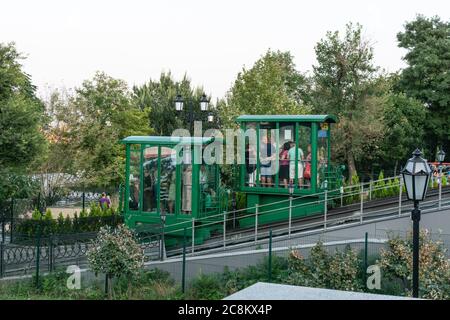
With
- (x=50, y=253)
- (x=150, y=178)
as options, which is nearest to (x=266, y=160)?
(x=150, y=178)

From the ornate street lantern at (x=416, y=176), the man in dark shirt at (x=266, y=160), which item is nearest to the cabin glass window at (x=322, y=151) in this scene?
the man in dark shirt at (x=266, y=160)

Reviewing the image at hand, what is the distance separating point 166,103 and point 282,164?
31.1 meters

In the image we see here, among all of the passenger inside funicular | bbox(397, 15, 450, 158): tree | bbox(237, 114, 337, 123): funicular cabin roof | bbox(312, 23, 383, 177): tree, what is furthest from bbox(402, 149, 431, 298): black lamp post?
bbox(397, 15, 450, 158): tree

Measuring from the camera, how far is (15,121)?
21469 mm

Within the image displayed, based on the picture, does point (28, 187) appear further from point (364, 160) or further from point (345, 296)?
point (364, 160)

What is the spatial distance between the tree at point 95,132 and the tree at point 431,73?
2003cm

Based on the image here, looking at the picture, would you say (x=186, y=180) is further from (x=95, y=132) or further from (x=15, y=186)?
(x=95, y=132)

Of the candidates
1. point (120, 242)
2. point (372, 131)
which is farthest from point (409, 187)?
point (372, 131)

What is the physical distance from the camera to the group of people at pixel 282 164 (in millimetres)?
18734

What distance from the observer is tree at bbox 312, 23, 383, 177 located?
3331cm

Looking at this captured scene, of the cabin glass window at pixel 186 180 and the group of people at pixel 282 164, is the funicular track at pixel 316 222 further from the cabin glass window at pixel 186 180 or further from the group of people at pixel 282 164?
the group of people at pixel 282 164

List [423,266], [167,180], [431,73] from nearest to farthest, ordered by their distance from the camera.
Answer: [423,266], [167,180], [431,73]

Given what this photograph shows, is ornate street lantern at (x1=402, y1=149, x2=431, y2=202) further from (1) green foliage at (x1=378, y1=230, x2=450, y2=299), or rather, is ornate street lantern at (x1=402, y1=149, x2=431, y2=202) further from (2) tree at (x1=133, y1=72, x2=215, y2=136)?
(2) tree at (x1=133, y1=72, x2=215, y2=136)

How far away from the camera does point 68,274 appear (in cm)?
1598
